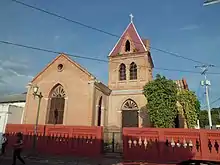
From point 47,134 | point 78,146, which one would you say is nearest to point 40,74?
point 47,134

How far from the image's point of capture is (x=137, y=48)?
26703mm

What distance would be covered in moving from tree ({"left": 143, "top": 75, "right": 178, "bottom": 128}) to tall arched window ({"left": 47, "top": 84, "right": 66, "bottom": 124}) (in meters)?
8.61

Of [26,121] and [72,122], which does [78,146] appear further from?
[26,121]

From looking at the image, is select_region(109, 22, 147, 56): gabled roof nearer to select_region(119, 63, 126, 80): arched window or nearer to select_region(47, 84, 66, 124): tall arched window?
select_region(119, 63, 126, 80): arched window

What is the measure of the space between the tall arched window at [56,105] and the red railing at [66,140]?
450 centimetres

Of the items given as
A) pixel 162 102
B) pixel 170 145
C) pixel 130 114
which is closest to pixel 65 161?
pixel 170 145

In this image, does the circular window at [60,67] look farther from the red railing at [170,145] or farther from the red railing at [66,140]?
the red railing at [170,145]

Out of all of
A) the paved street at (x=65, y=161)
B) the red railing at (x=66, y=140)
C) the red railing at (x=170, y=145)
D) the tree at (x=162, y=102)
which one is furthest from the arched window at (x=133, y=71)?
the paved street at (x=65, y=161)

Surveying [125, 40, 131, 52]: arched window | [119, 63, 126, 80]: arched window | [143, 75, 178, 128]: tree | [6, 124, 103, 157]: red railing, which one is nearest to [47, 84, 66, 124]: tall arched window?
[6, 124, 103, 157]: red railing

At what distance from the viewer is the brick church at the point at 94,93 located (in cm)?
2080

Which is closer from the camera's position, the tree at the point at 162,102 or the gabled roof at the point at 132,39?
the tree at the point at 162,102

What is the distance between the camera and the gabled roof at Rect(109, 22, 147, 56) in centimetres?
2676

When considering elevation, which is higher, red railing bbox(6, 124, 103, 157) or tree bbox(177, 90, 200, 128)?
tree bbox(177, 90, 200, 128)

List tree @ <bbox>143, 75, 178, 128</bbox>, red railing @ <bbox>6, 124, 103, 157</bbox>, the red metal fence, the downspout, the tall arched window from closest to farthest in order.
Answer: the red metal fence, red railing @ <bbox>6, 124, 103, 157</bbox>, tree @ <bbox>143, 75, 178, 128</bbox>, the downspout, the tall arched window
